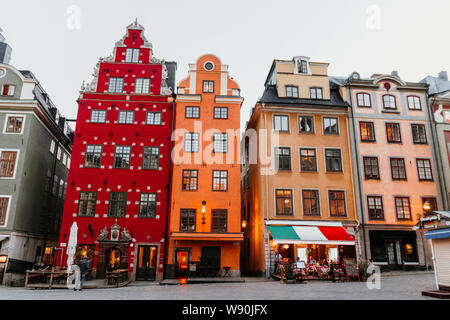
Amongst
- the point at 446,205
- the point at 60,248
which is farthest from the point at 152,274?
the point at 446,205

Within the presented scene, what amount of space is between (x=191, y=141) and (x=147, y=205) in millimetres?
6199

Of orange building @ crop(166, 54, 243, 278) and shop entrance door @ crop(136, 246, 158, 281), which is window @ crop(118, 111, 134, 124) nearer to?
orange building @ crop(166, 54, 243, 278)

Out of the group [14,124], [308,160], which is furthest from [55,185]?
[308,160]

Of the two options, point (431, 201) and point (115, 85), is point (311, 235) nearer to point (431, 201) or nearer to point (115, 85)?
point (431, 201)

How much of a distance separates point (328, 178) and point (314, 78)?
9.27 metres

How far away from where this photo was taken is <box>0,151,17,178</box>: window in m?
26.0

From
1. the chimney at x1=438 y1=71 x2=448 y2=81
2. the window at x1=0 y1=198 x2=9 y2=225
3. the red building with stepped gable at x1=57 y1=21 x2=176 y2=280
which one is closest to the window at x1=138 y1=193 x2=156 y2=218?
the red building with stepped gable at x1=57 y1=21 x2=176 y2=280

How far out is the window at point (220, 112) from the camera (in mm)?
27859

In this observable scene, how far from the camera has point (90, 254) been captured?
24688mm

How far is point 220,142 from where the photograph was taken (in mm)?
27266

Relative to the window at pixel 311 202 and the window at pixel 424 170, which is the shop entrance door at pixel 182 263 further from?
the window at pixel 424 170

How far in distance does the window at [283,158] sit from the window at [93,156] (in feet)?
46.9

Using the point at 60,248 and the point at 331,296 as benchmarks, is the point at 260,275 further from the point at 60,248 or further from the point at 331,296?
the point at 60,248

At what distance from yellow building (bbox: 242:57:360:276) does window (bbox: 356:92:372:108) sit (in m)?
1.42
